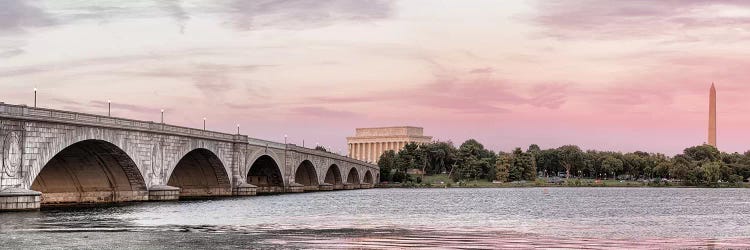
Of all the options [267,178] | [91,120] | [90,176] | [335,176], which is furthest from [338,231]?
[335,176]

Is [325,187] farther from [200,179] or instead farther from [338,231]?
[338,231]

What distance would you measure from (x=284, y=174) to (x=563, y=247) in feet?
315

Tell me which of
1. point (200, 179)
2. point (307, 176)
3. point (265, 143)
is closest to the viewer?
point (200, 179)

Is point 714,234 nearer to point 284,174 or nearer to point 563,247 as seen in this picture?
point 563,247

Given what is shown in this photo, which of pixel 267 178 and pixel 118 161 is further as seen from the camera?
pixel 267 178

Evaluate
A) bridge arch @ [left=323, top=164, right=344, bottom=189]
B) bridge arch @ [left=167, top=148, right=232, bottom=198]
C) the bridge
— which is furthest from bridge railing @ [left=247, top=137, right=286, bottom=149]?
bridge arch @ [left=323, top=164, right=344, bottom=189]

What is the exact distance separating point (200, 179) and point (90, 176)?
84.1ft

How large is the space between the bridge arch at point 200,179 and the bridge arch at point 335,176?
6614cm

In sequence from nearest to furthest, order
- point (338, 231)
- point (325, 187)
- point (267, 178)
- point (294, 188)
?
point (338, 231)
point (267, 178)
point (294, 188)
point (325, 187)

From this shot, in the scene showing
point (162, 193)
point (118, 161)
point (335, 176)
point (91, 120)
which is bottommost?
point (162, 193)

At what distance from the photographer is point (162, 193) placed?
273ft

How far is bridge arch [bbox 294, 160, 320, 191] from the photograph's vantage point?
492 ft

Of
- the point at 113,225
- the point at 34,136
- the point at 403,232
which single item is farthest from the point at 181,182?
the point at 403,232

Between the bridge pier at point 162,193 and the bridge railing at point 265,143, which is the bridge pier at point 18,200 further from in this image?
the bridge railing at point 265,143
